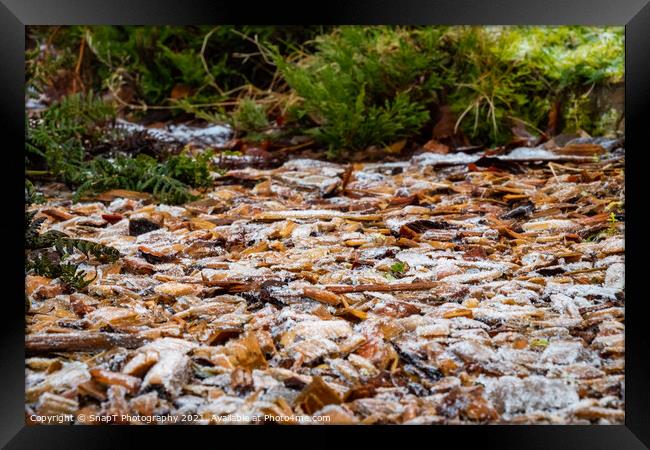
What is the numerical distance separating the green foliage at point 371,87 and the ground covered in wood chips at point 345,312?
518 millimetres

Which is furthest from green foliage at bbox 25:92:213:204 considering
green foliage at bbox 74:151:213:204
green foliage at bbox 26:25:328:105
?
green foliage at bbox 26:25:328:105

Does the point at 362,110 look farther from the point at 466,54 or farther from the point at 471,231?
the point at 471,231

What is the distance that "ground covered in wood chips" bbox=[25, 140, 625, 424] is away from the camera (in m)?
0.94

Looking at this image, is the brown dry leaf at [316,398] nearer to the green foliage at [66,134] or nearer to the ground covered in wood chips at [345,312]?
the ground covered in wood chips at [345,312]

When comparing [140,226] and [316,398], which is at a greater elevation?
[140,226]

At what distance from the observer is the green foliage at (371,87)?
2137mm

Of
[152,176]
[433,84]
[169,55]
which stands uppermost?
[169,55]

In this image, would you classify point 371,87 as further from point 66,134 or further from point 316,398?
point 316,398

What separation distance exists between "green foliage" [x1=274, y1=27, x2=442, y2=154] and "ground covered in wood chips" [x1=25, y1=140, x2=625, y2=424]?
518mm

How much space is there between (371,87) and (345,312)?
127cm

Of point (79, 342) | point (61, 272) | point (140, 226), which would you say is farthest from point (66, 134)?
point (79, 342)

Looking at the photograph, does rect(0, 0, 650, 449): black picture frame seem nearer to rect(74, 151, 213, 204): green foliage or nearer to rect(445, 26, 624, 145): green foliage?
rect(74, 151, 213, 204): green foliage

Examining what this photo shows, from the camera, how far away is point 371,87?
223 centimetres
